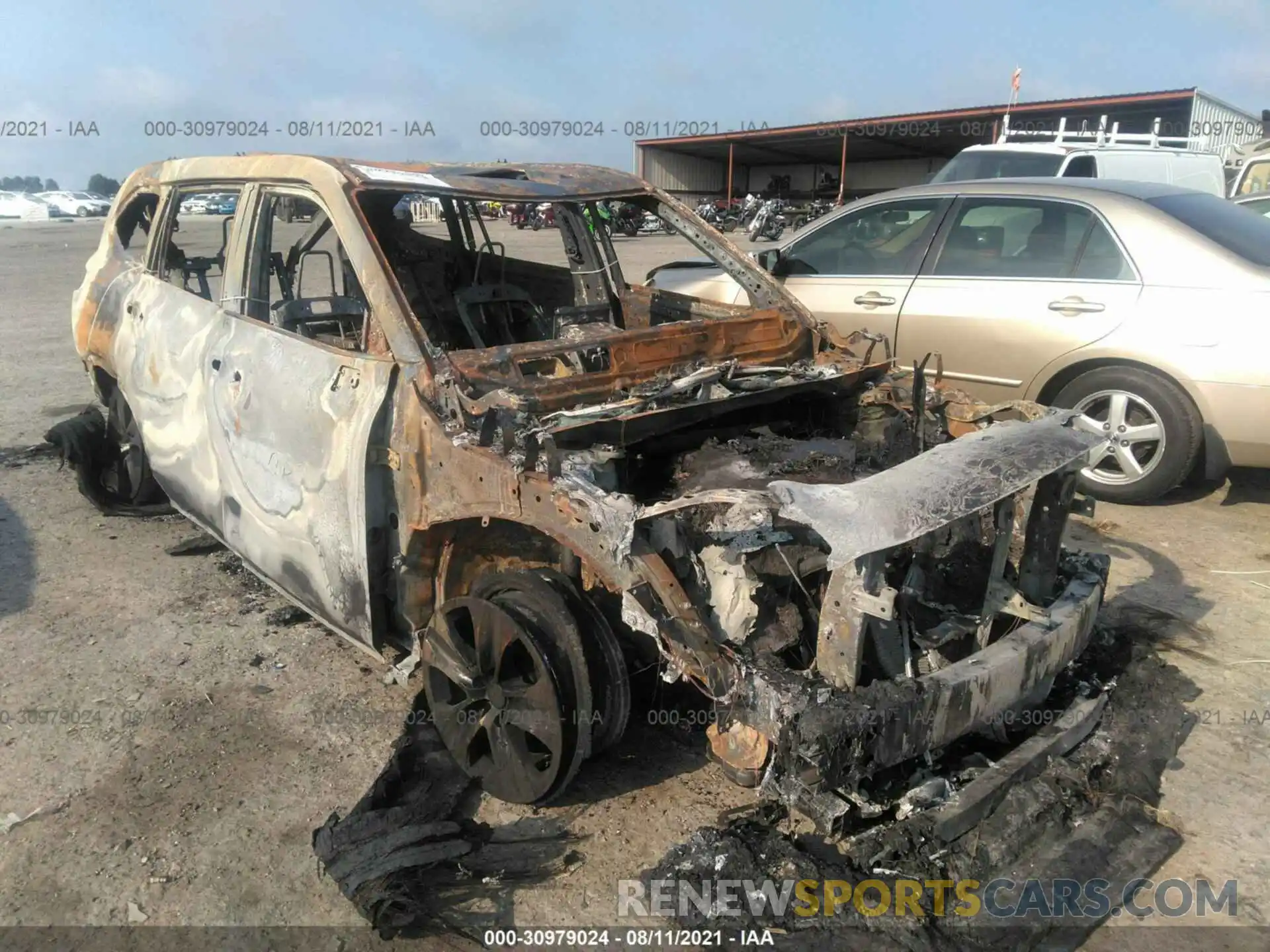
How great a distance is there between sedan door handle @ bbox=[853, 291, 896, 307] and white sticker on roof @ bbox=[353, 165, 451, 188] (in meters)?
3.23

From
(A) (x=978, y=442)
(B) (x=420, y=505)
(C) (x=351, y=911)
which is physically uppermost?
(A) (x=978, y=442)

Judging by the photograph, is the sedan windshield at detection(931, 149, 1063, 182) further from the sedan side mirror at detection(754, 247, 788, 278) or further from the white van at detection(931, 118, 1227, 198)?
the sedan side mirror at detection(754, 247, 788, 278)

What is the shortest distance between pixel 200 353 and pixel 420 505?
1.58m

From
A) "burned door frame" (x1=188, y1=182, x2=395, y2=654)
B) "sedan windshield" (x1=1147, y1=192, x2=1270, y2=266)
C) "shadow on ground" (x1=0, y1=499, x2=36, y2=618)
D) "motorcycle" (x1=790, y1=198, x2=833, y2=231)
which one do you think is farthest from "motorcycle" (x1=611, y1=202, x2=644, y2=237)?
"motorcycle" (x1=790, y1=198, x2=833, y2=231)

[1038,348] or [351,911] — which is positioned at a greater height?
[1038,348]

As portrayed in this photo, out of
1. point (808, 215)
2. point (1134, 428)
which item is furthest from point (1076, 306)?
point (808, 215)

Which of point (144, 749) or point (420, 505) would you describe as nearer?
point (420, 505)

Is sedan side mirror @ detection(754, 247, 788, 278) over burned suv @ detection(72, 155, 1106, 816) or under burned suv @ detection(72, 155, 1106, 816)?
over

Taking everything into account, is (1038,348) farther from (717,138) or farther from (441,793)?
(717,138)

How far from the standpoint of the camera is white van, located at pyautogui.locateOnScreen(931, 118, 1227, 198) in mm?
9352

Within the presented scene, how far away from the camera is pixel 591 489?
244 cm

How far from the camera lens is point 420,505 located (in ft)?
9.68

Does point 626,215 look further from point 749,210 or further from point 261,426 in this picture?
point 749,210

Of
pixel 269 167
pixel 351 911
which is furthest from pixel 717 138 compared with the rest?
pixel 351 911
